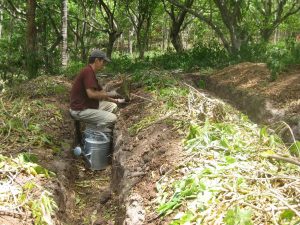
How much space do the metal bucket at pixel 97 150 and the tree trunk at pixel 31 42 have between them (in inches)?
212

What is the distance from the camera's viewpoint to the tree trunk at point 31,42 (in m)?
10.5

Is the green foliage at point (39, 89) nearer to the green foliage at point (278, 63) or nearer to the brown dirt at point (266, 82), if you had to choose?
the brown dirt at point (266, 82)

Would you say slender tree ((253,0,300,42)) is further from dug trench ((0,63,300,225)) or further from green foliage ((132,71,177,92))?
dug trench ((0,63,300,225))

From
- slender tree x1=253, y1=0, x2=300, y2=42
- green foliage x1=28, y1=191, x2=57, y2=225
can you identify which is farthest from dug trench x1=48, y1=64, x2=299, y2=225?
slender tree x1=253, y1=0, x2=300, y2=42

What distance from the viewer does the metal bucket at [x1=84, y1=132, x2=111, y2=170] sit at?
593 cm

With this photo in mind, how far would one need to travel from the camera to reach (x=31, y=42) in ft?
35.2

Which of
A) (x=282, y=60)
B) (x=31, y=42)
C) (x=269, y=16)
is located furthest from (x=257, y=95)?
A: (x=269, y=16)

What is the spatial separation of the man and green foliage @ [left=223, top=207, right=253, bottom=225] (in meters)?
3.79

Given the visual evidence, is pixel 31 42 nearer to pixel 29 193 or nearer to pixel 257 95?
pixel 257 95

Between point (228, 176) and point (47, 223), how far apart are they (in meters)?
1.62

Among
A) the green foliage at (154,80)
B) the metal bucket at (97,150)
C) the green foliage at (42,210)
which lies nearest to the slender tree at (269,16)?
the green foliage at (154,80)

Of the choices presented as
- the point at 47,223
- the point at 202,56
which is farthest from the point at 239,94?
the point at 47,223

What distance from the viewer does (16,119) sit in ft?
19.2

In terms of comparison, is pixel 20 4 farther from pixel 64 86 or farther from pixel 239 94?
pixel 239 94
